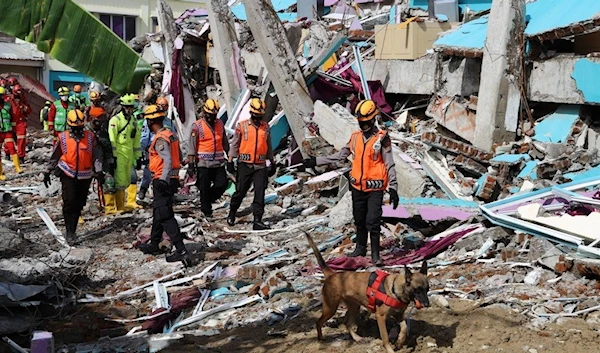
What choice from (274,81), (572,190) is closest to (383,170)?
(572,190)

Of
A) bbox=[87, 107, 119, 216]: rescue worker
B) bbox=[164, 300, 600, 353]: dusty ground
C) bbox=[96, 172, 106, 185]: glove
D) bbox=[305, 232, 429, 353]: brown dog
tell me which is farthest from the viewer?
bbox=[87, 107, 119, 216]: rescue worker

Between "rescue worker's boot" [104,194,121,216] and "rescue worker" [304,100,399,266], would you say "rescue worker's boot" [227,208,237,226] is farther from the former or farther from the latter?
"rescue worker" [304,100,399,266]

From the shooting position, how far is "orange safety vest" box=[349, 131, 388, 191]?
764 cm

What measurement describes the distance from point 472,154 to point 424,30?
3.67 meters

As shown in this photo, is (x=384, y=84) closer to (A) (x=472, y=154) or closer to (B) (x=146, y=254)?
(A) (x=472, y=154)

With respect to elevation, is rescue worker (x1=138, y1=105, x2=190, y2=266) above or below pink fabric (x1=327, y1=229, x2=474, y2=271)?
above

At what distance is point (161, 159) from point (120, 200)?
3.33 m

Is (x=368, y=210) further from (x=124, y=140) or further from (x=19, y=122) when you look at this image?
(x=19, y=122)

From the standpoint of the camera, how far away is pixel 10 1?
7766 mm

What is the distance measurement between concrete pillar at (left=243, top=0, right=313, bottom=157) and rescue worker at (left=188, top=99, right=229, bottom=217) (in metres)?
2.99

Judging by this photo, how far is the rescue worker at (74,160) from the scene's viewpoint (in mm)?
9445

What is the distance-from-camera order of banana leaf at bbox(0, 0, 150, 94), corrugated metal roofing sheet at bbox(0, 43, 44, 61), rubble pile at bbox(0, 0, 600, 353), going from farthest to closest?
corrugated metal roofing sheet at bbox(0, 43, 44, 61) → banana leaf at bbox(0, 0, 150, 94) → rubble pile at bbox(0, 0, 600, 353)

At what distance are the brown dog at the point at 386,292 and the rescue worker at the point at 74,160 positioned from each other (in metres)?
4.76

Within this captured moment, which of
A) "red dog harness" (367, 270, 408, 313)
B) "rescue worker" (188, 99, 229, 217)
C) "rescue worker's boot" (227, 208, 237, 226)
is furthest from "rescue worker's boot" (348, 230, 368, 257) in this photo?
"rescue worker" (188, 99, 229, 217)
